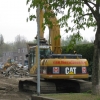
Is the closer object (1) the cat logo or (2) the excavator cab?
(1) the cat logo

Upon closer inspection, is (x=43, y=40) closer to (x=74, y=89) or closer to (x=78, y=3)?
(x=74, y=89)

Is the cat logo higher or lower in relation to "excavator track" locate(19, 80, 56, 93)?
higher

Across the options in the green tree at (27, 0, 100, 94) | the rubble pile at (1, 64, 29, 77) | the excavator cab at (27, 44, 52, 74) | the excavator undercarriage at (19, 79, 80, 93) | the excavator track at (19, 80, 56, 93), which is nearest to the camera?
the green tree at (27, 0, 100, 94)

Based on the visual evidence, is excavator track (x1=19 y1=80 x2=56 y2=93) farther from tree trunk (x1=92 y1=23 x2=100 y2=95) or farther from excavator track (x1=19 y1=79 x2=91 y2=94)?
tree trunk (x1=92 y1=23 x2=100 y2=95)

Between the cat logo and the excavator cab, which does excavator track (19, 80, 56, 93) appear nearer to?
the excavator cab

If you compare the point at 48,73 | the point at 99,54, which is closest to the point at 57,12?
the point at 99,54

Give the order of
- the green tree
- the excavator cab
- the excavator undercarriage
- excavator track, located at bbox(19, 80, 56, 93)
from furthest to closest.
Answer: the excavator cab → the excavator undercarriage → excavator track, located at bbox(19, 80, 56, 93) → the green tree

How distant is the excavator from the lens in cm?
1884

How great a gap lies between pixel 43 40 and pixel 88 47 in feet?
27.7

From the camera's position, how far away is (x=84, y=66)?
1941 cm

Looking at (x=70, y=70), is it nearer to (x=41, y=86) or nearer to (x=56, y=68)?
(x=56, y=68)

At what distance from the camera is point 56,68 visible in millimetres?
18938

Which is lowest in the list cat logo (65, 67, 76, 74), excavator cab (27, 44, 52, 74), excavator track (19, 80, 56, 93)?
excavator track (19, 80, 56, 93)

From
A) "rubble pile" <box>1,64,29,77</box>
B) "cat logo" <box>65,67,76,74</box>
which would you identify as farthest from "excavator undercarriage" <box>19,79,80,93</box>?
"rubble pile" <box>1,64,29,77</box>
